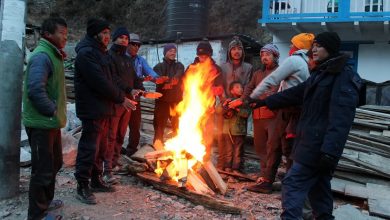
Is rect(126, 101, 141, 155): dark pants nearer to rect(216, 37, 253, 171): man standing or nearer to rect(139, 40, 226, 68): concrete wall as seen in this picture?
rect(216, 37, 253, 171): man standing

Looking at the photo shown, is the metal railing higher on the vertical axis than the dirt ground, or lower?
higher

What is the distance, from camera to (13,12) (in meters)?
4.89

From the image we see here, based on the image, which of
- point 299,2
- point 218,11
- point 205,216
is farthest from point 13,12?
point 218,11

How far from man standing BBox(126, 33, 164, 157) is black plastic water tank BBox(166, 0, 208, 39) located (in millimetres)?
10361

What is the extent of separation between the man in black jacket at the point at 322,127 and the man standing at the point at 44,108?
8.53 ft

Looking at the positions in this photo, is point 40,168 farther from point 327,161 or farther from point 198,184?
point 327,161

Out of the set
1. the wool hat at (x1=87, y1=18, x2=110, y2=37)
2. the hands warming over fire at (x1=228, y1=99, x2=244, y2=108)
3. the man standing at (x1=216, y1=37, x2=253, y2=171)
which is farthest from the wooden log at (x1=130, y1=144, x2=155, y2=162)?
the wool hat at (x1=87, y1=18, x2=110, y2=37)

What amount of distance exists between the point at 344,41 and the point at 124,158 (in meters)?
9.45

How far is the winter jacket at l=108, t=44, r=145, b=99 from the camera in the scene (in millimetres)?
6039

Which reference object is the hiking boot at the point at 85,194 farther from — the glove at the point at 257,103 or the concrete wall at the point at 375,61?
the concrete wall at the point at 375,61

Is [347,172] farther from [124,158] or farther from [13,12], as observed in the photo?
[13,12]

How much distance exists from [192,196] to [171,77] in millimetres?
2807

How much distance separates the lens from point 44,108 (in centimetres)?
399

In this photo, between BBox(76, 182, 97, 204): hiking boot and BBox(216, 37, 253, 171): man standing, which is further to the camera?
BBox(216, 37, 253, 171): man standing
